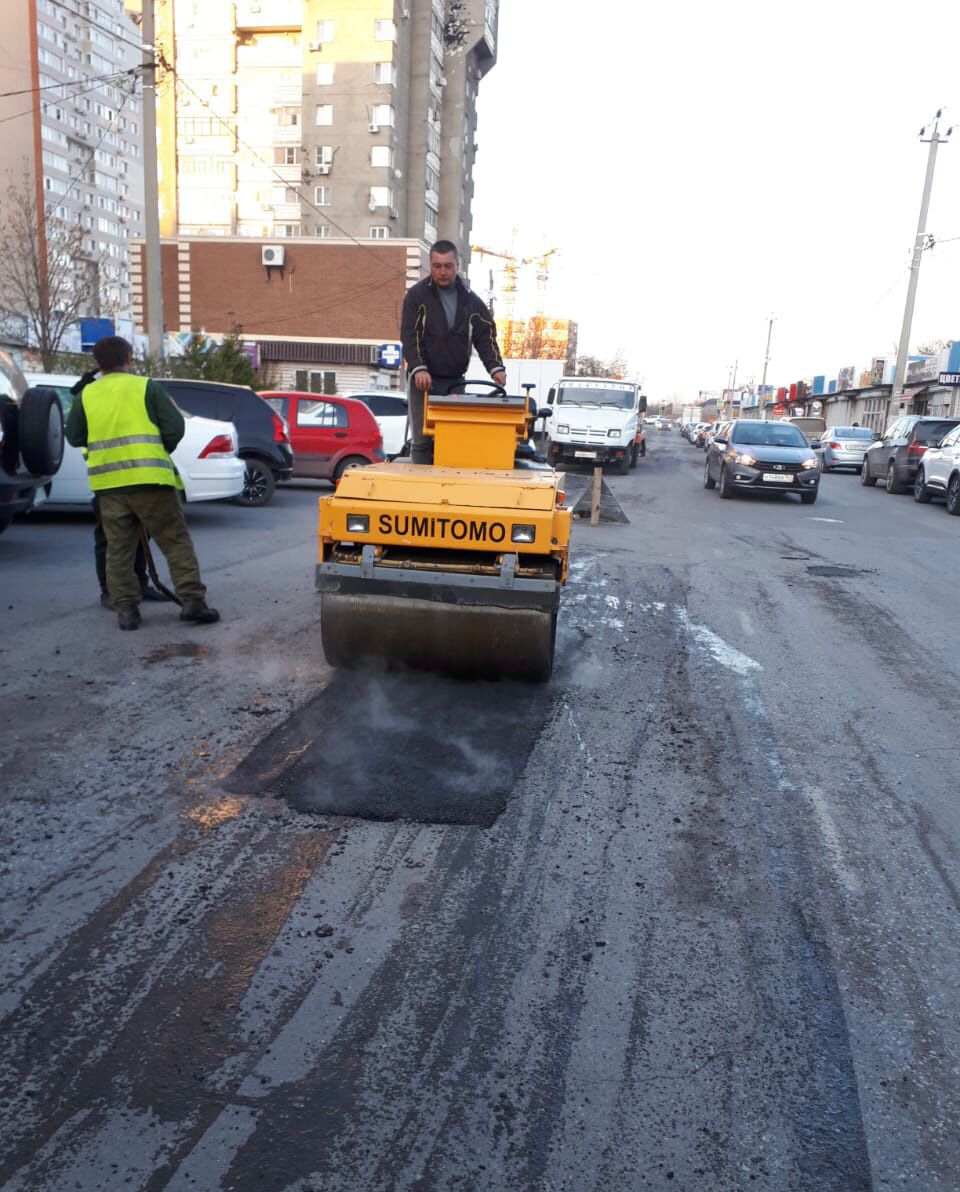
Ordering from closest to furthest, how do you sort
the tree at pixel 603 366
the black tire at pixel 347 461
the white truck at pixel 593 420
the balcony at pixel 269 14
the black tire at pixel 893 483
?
the black tire at pixel 347 461 < the black tire at pixel 893 483 < the white truck at pixel 593 420 < the balcony at pixel 269 14 < the tree at pixel 603 366

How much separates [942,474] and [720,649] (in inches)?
539

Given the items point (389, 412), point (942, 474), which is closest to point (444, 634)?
point (389, 412)

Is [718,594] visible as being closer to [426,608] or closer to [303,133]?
[426,608]

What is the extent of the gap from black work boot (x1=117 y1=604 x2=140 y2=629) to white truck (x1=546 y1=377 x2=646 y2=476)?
16.7 metres

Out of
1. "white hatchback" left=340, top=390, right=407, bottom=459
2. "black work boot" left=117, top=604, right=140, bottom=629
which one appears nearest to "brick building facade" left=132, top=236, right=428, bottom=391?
"white hatchback" left=340, top=390, right=407, bottom=459

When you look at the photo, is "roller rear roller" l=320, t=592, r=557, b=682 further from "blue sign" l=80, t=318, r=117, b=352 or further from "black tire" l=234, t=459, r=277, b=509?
"blue sign" l=80, t=318, r=117, b=352

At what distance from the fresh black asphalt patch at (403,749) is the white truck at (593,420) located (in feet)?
57.5

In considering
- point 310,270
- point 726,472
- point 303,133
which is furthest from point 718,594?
point 303,133

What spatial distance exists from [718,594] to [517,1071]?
259 inches

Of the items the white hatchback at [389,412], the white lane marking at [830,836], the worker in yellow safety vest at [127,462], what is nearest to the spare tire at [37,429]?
the worker in yellow safety vest at [127,462]

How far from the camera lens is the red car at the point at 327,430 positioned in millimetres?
15469

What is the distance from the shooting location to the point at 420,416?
6.50 meters

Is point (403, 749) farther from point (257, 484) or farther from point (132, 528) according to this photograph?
point (257, 484)

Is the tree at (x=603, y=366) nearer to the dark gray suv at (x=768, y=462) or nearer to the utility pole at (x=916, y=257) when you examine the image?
the utility pole at (x=916, y=257)
